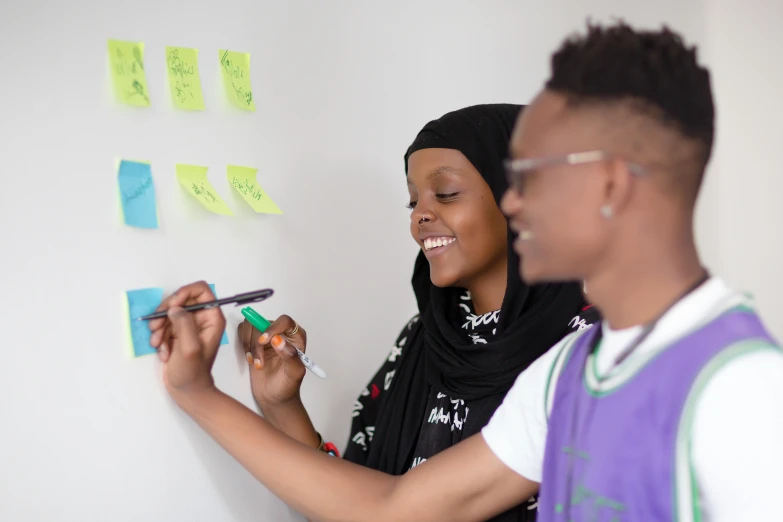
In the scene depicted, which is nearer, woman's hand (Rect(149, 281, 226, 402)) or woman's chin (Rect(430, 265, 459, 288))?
woman's hand (Rect(149, 281, 226, 402))

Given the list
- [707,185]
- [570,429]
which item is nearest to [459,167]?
[570,429]

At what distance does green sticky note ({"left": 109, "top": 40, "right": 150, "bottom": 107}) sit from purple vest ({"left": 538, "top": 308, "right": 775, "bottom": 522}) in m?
0.69

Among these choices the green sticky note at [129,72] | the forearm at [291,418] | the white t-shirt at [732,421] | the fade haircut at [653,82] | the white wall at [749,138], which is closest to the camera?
the white t-shirt at [732,421]

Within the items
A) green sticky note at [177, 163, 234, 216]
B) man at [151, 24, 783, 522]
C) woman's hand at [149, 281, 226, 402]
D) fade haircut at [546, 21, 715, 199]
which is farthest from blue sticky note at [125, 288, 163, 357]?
fade haircut at [546, 21, 715, 199]

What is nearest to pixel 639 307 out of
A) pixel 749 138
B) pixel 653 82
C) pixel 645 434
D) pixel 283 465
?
pixel 645 434

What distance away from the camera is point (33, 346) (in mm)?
928

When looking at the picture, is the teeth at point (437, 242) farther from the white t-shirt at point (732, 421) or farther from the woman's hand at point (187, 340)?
the white t-shirt at point (732, 421)

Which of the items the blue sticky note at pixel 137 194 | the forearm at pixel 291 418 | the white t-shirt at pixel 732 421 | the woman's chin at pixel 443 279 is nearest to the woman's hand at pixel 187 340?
the blue sticky note at pixel 137 194

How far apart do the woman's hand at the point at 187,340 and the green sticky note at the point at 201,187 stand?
122mm

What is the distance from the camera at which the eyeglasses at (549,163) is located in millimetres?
843

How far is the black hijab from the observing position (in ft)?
4.44

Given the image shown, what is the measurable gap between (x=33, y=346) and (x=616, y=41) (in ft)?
2.50

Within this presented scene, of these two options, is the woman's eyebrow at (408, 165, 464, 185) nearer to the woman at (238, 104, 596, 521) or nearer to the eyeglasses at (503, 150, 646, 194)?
the woman at (238, 104, 596, 521)

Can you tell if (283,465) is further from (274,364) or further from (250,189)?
(250,189)
